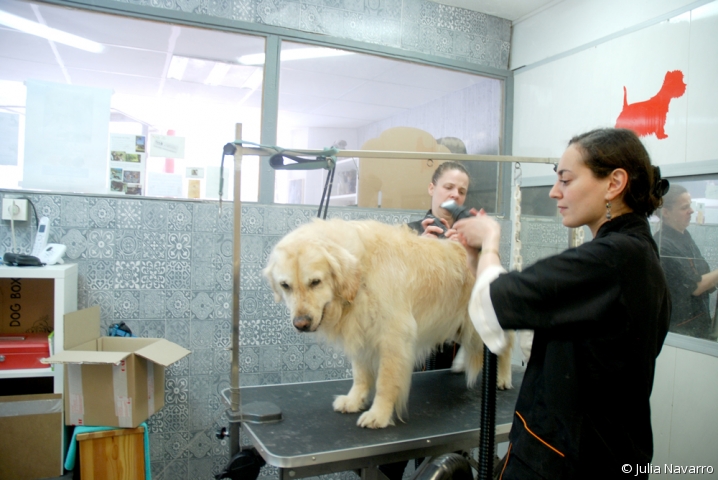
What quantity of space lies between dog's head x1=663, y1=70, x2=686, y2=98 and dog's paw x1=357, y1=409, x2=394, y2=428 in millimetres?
2306

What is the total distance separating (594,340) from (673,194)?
2002 mm

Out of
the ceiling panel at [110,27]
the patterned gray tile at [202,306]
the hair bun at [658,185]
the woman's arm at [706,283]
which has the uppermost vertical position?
the ceiling panel at [110,27]

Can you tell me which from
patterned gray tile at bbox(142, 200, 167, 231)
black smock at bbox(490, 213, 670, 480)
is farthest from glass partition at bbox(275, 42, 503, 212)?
black smock at bbox(490, 213, 670, 480)

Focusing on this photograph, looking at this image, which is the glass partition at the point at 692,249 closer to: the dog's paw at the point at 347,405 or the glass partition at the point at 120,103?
the dog's paw at the point at 347,405

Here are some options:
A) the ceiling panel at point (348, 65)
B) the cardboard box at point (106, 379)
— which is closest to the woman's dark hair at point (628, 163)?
the cardboard box at point (106, 379)

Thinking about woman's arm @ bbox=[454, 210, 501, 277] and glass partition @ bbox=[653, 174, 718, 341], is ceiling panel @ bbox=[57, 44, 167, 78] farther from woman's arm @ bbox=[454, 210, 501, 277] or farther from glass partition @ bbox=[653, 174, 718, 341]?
glass partition @ bbox=[653, 174, 718, 341]

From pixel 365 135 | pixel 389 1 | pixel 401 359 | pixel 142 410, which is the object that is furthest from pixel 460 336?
pixel 389 1

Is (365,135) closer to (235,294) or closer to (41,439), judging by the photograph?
(235,294)

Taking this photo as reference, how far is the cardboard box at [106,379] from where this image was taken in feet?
7.72

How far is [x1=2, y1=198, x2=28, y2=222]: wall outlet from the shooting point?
2584 millimetres

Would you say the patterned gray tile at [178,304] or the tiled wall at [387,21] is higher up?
the tiled wall at [387,21]

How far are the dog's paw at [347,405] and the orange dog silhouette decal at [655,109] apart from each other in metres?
2.14

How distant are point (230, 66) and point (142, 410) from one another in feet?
6.72

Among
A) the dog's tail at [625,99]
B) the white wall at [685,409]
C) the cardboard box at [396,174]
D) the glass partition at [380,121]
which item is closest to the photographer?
the white wall at [685,409]
